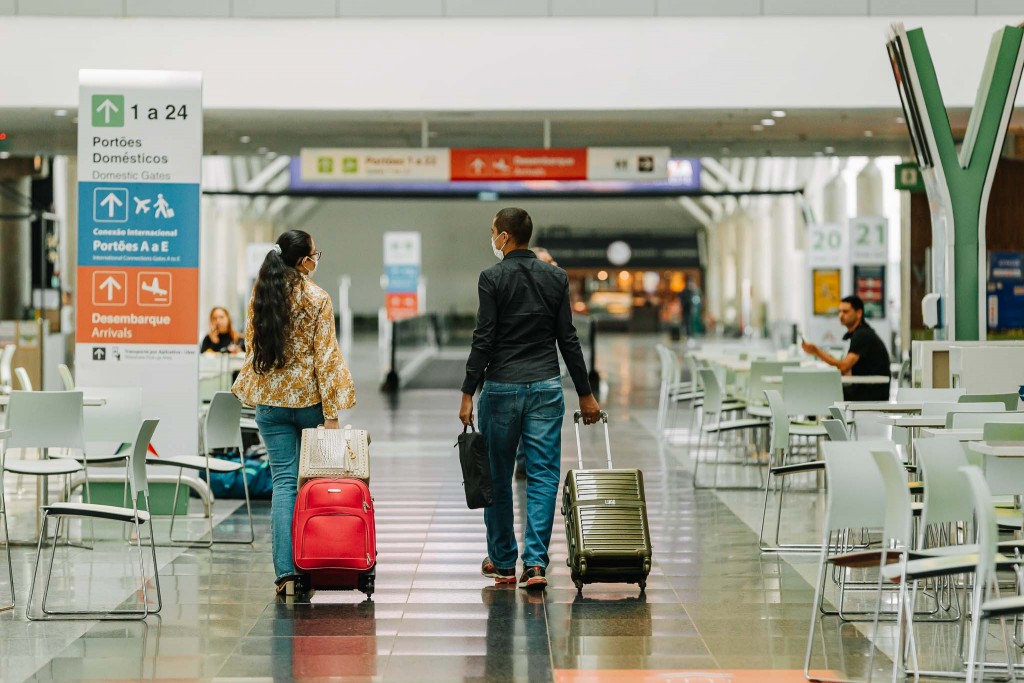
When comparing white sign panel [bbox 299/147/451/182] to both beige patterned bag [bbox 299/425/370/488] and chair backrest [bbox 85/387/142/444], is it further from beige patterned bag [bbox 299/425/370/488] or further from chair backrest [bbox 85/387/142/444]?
beige patterned bag [bbox 299/425/370/488]

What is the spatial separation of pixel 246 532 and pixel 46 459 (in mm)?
1151

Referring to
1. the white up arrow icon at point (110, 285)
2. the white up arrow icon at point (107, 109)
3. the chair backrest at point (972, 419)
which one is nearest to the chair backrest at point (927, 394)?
the chair backrest at point (972, 419)

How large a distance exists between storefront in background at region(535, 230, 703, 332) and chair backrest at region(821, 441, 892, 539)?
38461 mm

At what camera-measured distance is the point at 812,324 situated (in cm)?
1919

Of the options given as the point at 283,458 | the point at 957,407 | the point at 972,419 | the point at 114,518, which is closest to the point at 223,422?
the point at 283,458

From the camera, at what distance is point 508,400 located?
226 inches

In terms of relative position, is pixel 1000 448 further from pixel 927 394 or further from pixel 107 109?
pixel 107 109

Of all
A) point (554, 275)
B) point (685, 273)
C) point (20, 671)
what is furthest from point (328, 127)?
point (685, 273)

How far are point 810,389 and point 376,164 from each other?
728 cm

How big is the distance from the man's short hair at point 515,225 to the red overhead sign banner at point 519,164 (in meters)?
8.66

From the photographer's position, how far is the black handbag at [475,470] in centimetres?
559

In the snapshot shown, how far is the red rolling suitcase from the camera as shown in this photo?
17.9ft

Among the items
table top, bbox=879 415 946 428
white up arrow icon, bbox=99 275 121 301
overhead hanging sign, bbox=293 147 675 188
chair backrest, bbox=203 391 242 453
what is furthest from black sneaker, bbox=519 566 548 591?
overhead hanging sign, bbox=293 147 675 188
